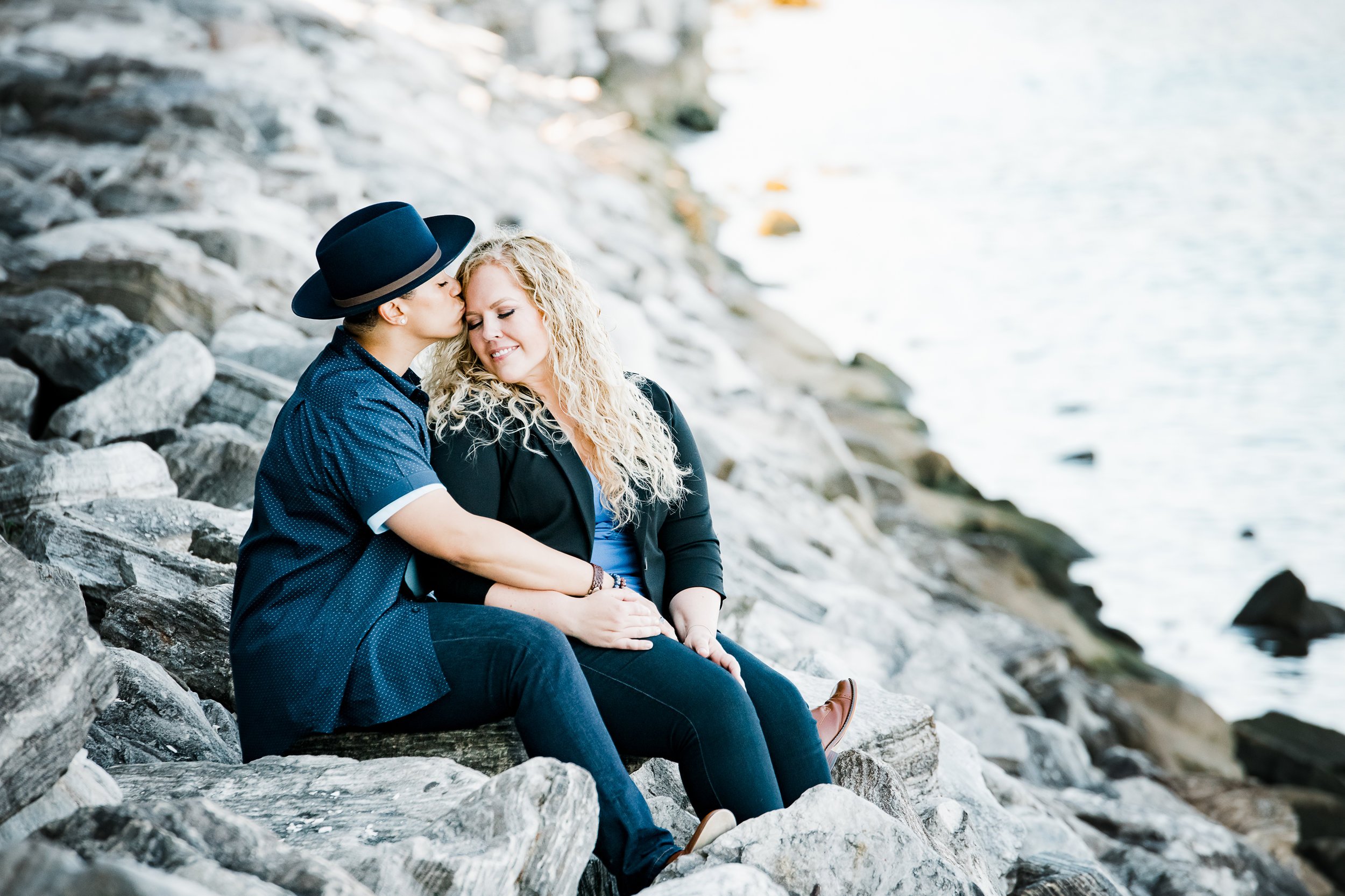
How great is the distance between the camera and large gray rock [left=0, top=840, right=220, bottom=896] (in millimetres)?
1234

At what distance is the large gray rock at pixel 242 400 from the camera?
4.56m

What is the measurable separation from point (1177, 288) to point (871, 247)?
5.52m

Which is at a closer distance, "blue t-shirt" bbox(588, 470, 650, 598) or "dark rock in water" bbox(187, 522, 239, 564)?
"blue t-shirt" bbox(588, 470, 650, 598)

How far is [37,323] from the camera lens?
5.11 m

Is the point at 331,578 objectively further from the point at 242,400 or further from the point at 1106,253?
the point at 1106,253

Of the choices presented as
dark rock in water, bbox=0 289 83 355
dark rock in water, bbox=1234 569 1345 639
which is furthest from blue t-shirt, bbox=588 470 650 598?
dark rock in water, bbox=1234 569 1345 639

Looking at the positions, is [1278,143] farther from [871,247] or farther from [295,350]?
[295,350]

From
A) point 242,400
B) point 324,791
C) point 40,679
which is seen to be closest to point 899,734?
point 324,791

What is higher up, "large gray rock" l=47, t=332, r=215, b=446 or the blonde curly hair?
the blonde curly hair

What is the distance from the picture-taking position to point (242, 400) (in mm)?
4617

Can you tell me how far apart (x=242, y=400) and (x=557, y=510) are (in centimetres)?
247

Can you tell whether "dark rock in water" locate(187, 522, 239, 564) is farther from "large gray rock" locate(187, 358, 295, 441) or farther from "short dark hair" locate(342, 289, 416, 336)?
"short dark hair" locate(342, 289, 416, 336)

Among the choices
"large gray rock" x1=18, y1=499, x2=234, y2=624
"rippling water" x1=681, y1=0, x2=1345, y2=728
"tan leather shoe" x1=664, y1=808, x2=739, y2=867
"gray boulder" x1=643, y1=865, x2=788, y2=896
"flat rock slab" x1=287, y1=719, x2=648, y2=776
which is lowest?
"rippling water" x1=681, y1=0, x2=1345, y2=728

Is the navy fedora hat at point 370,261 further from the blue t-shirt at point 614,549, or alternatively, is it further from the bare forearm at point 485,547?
the blue t-shirt at point 614,549
